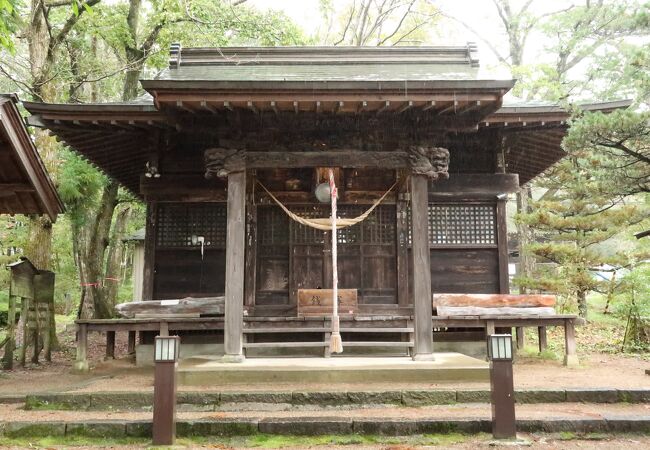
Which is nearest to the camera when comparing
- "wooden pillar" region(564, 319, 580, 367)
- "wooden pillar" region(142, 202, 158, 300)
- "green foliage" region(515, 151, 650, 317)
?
"wooden pillar" region(564, 319, 580, 367)

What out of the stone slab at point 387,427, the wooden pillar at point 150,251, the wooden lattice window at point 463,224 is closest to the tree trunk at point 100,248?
the wooden pillar at point 150,251

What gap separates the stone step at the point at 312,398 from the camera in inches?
242

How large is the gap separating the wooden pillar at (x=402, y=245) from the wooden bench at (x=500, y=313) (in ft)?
2.05

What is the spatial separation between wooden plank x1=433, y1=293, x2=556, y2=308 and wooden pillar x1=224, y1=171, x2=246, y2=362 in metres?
3.73

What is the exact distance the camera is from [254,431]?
5289 millimetres

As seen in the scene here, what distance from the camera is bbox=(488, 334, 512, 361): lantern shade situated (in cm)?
502

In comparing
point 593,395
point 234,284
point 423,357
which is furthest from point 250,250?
point 593,395

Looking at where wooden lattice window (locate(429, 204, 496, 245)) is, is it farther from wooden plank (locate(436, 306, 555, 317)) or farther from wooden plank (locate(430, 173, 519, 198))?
wooden plank (locate(436, 306, 555, 317))

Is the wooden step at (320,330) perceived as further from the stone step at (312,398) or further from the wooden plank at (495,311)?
the stone step at (312,398)

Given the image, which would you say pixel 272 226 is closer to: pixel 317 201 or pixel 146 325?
pixel 317 201

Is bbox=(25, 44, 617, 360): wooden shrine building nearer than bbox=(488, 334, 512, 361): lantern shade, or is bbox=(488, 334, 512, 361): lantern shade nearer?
bbox=(488, 334, 512, 361): lantern shade

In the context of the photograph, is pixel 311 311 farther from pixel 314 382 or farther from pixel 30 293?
pixel 30 293

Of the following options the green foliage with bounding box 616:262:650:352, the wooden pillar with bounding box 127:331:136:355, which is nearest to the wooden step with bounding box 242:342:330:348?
the wooden pillar with bounding box 127:331:136:355

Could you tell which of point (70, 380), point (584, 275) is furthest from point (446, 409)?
point (584, 275)
